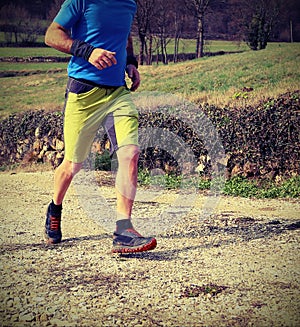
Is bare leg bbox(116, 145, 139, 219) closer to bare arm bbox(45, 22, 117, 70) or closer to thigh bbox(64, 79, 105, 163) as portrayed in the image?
thigh bbox(64, 79, 105, 163)

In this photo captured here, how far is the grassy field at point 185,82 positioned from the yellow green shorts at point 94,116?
6460mm

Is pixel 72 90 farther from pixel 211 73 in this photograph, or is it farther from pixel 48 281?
pixel 211 73

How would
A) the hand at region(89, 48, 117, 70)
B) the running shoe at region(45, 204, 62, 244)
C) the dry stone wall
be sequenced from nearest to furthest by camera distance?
the hand at region(89, 48, 117, 70) < the running shoe at region(45, 204, 62, 244) < the dry stone wall

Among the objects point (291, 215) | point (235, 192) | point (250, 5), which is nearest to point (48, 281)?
point (291, 215)

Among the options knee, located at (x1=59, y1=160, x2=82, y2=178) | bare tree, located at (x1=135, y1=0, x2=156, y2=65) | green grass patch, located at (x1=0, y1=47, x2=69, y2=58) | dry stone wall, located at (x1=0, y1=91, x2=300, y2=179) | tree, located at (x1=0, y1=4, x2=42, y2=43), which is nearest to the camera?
knee, located at (x1=59, y1=160, x2=82, y2=178)

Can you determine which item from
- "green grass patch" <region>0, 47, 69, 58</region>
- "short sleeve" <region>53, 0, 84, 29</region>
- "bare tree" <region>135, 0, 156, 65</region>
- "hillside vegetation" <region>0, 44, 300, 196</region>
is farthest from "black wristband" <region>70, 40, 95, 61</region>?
"bare tree" <region>135, 0, 156, 65</region>

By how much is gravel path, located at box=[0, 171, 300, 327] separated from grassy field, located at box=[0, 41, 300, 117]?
5980mm

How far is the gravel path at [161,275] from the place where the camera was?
319 centimetres

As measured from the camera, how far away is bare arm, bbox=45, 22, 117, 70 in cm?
403

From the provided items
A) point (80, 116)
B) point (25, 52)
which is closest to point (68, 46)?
point (80, 116)

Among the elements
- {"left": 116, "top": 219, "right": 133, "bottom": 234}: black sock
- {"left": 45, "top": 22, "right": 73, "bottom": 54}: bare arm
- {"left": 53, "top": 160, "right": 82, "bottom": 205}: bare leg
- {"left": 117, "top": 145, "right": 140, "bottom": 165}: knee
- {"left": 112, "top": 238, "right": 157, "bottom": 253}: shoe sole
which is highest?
{"left": 45, "top": 22, "right": 73, "bottom": 54}: bare arm

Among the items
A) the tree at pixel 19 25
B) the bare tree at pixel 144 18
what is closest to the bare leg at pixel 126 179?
the tree at pixel 19 25

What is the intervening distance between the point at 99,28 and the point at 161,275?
6.09 feet

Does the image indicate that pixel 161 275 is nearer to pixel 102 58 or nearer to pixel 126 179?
pixel 126 179
